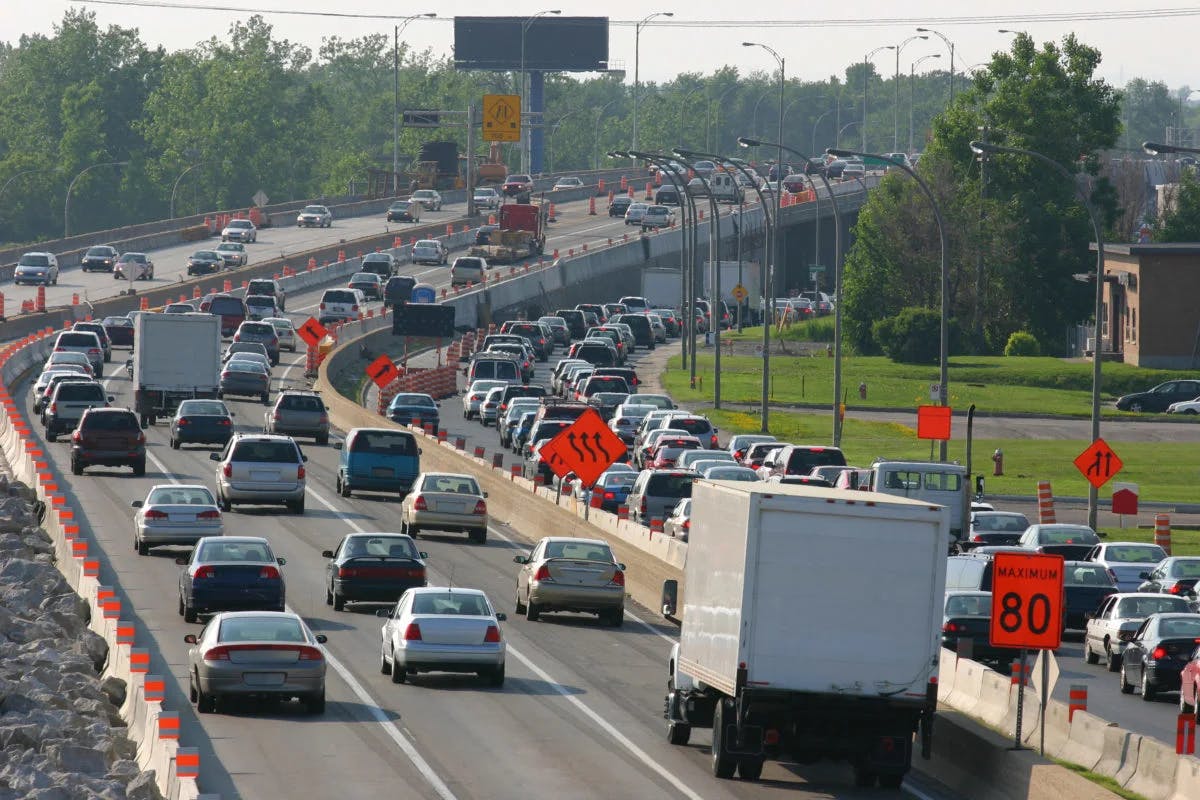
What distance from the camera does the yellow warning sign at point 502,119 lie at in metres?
167

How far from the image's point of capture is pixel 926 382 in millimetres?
91312

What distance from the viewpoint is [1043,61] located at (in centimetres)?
10812

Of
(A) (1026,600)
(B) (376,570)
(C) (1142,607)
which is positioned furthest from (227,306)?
(A) (1026,600)

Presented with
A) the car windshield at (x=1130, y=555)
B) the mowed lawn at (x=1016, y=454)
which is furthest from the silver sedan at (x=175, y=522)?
the mowed lawn at (x=1016, y=454)

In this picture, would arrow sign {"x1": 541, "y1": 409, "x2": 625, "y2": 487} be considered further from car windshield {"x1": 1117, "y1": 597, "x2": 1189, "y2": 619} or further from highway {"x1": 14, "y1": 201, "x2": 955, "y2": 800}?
car windshield {"x1": 1117, "y1": 597, "x2": 1189, "y2": 619}

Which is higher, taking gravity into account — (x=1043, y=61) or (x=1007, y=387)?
(x=1043, y=61)

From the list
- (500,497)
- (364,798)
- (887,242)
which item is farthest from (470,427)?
(364,798)

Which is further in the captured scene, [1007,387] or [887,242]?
[887,242]

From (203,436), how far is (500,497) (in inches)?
406

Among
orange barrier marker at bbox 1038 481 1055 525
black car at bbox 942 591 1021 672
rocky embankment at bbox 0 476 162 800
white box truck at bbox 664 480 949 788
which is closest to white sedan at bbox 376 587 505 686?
rocky embankment at bbox 0 476 162 800

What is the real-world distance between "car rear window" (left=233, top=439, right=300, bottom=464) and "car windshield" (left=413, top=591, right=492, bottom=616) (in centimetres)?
1832

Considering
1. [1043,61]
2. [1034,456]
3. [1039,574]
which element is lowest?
[1034,456]

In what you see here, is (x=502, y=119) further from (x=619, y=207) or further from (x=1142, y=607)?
(x=1142, y=607)

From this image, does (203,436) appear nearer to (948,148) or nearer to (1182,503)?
(1182,503)
